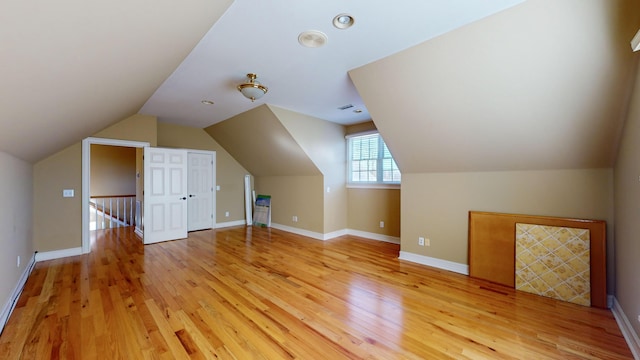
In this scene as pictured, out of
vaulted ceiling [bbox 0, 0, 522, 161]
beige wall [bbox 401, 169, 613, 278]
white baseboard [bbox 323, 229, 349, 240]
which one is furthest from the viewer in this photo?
white baseboard [bbox 323, 229, 349, 240]

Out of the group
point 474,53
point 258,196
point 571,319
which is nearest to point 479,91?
point 474,53

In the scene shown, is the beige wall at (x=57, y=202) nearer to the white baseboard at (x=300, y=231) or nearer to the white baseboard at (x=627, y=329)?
the white baseboard at (x=300, y=231)

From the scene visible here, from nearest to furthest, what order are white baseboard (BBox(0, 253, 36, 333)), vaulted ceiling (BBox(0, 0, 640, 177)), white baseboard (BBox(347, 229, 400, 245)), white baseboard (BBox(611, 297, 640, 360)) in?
vaulted ceiling (BBox(0, 0, 640, 177)) → white baseboard (BBox(611, 297, 640, 360)) → white baseboard (BBox(0, 253, 36, 333)) → white baseboard (BBox(347, 229, 400, 245))

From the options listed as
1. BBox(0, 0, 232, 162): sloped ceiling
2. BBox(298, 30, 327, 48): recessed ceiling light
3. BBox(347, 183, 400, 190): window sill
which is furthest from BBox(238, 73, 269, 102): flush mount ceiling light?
BBox(347, 183, 400, 190): window sill

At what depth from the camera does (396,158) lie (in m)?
3.73

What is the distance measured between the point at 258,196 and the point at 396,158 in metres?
4.33

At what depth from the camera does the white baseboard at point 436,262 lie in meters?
3.39

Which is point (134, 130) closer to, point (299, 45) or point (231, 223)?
point (231, 223)

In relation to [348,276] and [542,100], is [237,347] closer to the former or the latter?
[348,276]

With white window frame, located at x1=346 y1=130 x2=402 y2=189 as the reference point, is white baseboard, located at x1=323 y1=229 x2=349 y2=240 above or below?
below

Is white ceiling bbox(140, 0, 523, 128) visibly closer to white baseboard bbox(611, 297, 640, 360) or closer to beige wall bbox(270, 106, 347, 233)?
beige wall bbox(270, 106, 347, 233)

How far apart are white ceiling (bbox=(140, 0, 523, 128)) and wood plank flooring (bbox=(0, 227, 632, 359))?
2.55m

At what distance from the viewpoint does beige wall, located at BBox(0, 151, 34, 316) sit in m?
2.24

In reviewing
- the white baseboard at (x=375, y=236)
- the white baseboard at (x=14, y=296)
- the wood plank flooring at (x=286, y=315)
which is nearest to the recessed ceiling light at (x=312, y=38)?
the wood plank flooring at (x=286, y=315)
